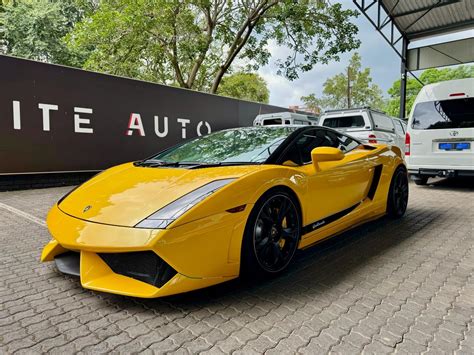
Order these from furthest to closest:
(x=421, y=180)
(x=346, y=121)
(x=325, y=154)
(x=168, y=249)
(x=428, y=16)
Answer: (x=428, y=16), (x=346, y=121), (x=421, y=180), (x=325, y=154), (x=168, y=249)

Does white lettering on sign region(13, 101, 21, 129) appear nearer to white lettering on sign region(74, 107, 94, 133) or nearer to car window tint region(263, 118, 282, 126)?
white lettering on sign region(74, 107, 94, 133)

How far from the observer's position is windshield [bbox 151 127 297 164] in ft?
9.11

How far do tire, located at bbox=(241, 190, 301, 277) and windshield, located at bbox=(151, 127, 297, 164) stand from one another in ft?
1.26

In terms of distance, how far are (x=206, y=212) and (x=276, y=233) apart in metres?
0.69

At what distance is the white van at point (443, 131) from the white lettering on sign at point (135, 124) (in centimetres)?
620

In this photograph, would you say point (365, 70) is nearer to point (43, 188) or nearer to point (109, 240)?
point (43, 188)

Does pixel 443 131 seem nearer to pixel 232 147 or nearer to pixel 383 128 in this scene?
pixel 383 128

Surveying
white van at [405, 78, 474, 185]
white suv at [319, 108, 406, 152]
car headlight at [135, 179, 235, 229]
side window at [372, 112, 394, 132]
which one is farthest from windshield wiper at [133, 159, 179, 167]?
side window at [372, 112, 394, 132]

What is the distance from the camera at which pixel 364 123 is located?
8758 mm

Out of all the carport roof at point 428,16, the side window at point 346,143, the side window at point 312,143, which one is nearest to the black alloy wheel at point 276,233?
the side window at point 312,143

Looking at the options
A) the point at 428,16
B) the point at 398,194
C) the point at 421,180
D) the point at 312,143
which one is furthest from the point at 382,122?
the point at 312,143

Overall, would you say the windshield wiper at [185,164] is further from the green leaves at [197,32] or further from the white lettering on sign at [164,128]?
the green leaves at [197,32]

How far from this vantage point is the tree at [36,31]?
18.1 meters

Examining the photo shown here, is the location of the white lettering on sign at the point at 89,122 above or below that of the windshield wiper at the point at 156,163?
above
